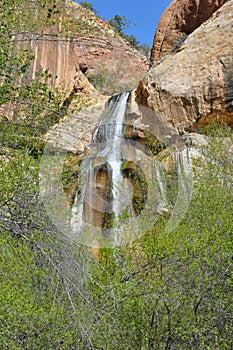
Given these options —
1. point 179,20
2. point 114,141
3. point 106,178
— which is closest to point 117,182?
point 106,178

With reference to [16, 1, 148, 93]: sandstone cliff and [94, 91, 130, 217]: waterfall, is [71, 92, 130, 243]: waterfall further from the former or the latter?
[16, 1, 148, 93]: sandstone cliff

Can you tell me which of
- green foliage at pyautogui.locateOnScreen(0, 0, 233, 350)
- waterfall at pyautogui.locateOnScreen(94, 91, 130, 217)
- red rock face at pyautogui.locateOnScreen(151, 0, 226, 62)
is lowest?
green foliage at pyautogui.locateOnScreen(0, 0, 233, 350)

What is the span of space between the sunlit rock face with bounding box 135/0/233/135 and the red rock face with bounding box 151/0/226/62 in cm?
616

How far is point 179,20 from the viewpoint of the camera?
27.1m

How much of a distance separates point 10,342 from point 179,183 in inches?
333

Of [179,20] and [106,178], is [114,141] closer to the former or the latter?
[106,178]

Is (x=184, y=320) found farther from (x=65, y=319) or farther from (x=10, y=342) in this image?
(x=10, y=342)

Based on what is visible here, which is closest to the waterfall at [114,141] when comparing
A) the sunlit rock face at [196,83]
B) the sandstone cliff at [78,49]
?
the sunlit rock face at [196,83]

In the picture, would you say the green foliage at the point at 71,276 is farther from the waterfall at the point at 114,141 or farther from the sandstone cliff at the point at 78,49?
the waterfall at the point at 114,141

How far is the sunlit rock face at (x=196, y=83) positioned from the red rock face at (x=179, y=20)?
6.16 metres

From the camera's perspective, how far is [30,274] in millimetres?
5965

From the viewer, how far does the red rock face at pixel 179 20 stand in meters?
24.5

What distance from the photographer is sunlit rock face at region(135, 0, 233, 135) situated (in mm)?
15984

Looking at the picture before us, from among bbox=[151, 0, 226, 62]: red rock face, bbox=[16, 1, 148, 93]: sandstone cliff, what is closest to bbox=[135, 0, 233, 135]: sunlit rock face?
bbox=[16, 1, 148, 93]: sandstone cliff
